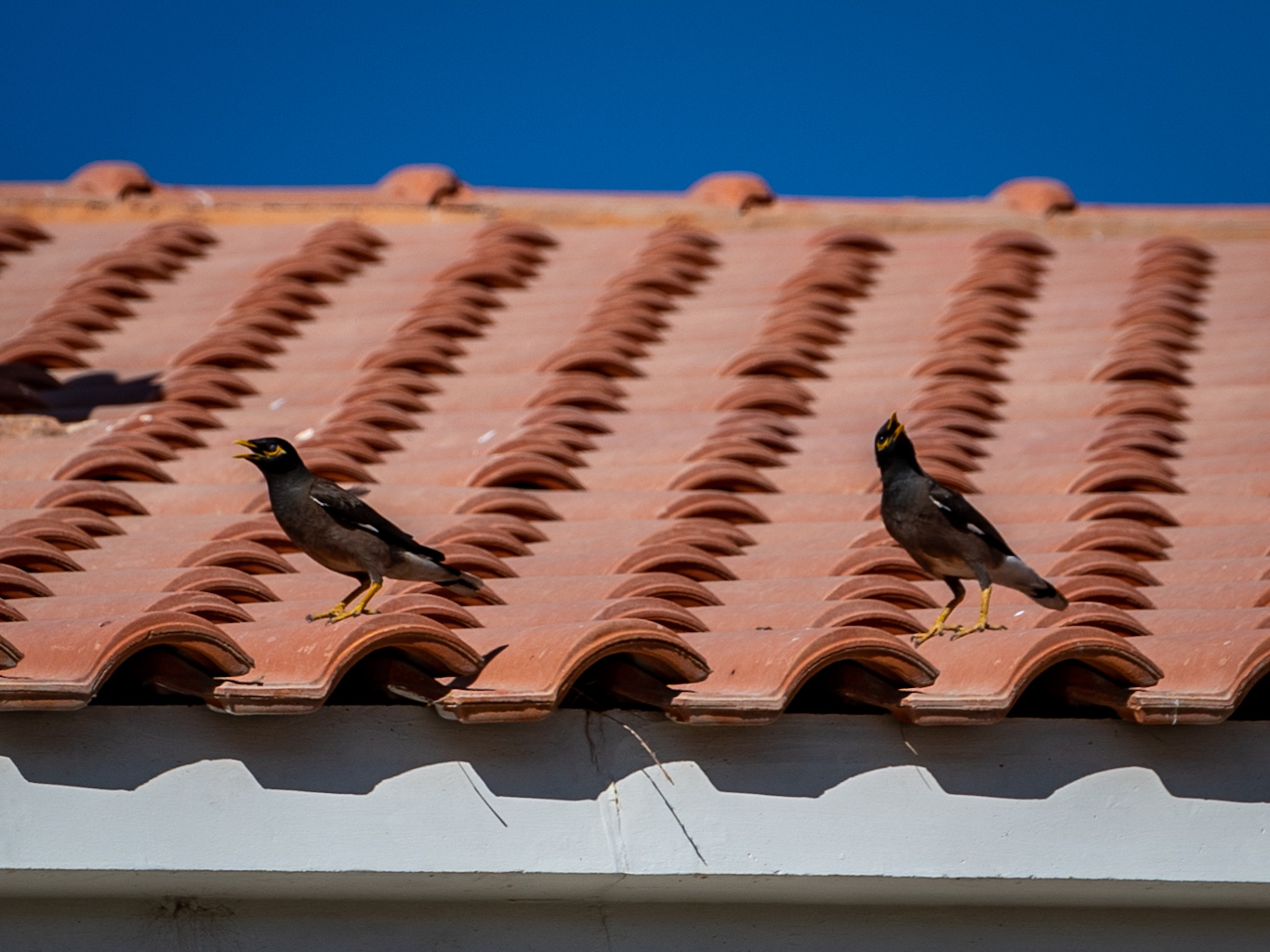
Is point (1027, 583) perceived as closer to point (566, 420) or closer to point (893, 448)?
point (893, 448)

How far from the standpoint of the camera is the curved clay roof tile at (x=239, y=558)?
161 inches

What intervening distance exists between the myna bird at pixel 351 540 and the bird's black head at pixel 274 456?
0.02 metres

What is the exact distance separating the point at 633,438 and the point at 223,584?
202 cm

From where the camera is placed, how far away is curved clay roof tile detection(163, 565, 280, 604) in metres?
3.82

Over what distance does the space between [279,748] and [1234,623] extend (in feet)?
7.07

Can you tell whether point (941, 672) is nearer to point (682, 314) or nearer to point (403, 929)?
point (403, 929)

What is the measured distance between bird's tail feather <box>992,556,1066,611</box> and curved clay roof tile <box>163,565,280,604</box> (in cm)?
192

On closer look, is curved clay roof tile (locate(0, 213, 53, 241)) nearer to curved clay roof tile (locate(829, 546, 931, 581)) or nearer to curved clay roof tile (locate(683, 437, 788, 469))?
curved clay roof tile (locate(683, 437, 788, 469))

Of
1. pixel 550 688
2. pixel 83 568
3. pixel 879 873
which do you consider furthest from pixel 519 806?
pixel 83 568

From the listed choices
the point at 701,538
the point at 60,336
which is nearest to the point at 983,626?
the point at 701,538

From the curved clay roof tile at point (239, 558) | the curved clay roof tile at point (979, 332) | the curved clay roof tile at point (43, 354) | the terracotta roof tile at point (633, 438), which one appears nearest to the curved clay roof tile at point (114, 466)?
the terracotta roof tile at point (633, 438)

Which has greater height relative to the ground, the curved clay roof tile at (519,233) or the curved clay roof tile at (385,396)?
the curved clay roof tile at (519,233)

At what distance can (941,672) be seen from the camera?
3.30 metres

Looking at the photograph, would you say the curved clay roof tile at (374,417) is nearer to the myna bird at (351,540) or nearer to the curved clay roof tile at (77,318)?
the myna bird at (351,540)
